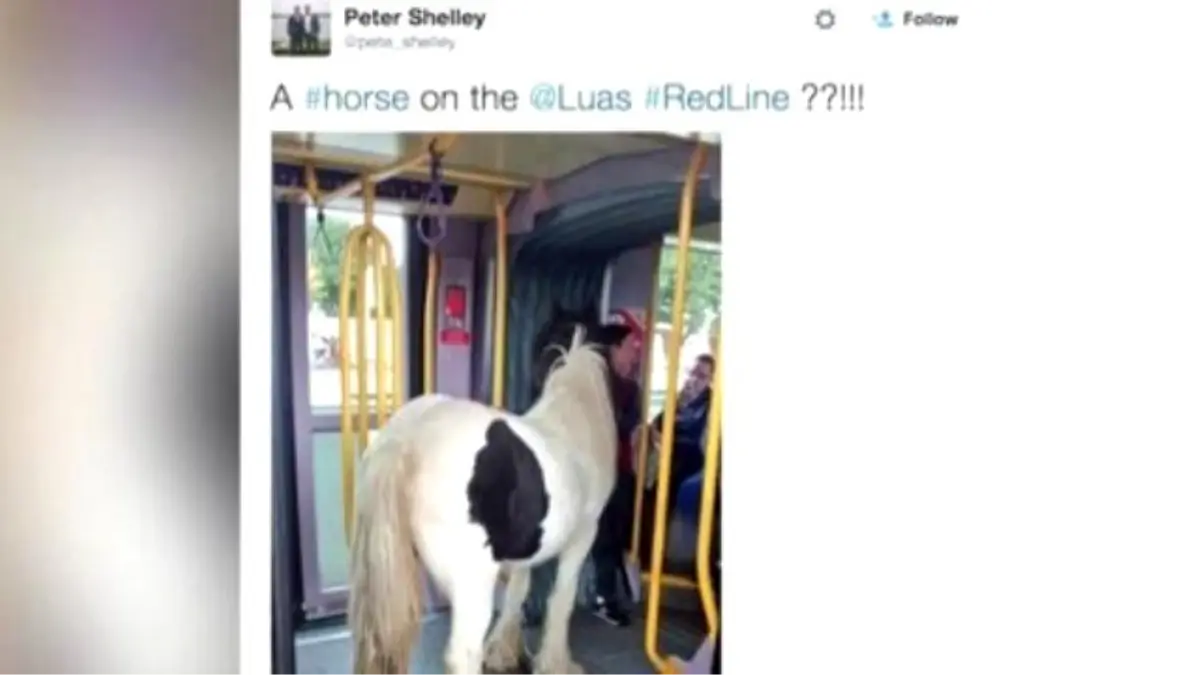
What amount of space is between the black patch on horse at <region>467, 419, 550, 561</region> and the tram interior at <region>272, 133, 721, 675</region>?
23 mm

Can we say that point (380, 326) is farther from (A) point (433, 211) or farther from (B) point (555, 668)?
(B) point (555, 668)

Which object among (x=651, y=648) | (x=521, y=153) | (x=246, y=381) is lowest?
(x=651, y=648)

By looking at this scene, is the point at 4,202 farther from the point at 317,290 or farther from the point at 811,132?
the point at 811,132

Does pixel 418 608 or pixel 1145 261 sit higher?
pixel 1145 261

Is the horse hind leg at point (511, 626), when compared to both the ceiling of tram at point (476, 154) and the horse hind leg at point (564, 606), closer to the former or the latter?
the horse hind leg at point (564, 606)

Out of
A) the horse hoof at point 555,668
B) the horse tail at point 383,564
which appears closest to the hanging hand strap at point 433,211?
the horse tail at point 383,564

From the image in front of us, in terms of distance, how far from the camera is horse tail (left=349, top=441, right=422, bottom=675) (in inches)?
22.0

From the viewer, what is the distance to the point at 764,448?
0.56 meters

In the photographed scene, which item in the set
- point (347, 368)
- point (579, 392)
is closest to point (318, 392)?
point (347, 368)

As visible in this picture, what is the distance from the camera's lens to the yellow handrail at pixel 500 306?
1.87 ft

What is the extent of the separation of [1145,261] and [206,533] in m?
0.48

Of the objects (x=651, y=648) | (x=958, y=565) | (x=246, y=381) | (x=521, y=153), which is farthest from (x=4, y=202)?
(x=958, y=565)

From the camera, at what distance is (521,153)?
1.86ft

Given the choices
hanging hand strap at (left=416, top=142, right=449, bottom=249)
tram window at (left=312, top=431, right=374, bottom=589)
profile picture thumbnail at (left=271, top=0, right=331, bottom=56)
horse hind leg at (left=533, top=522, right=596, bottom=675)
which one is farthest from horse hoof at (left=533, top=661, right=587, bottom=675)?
profile picture thumbnail at (left=271, top=0, right=331, bottom=56)
